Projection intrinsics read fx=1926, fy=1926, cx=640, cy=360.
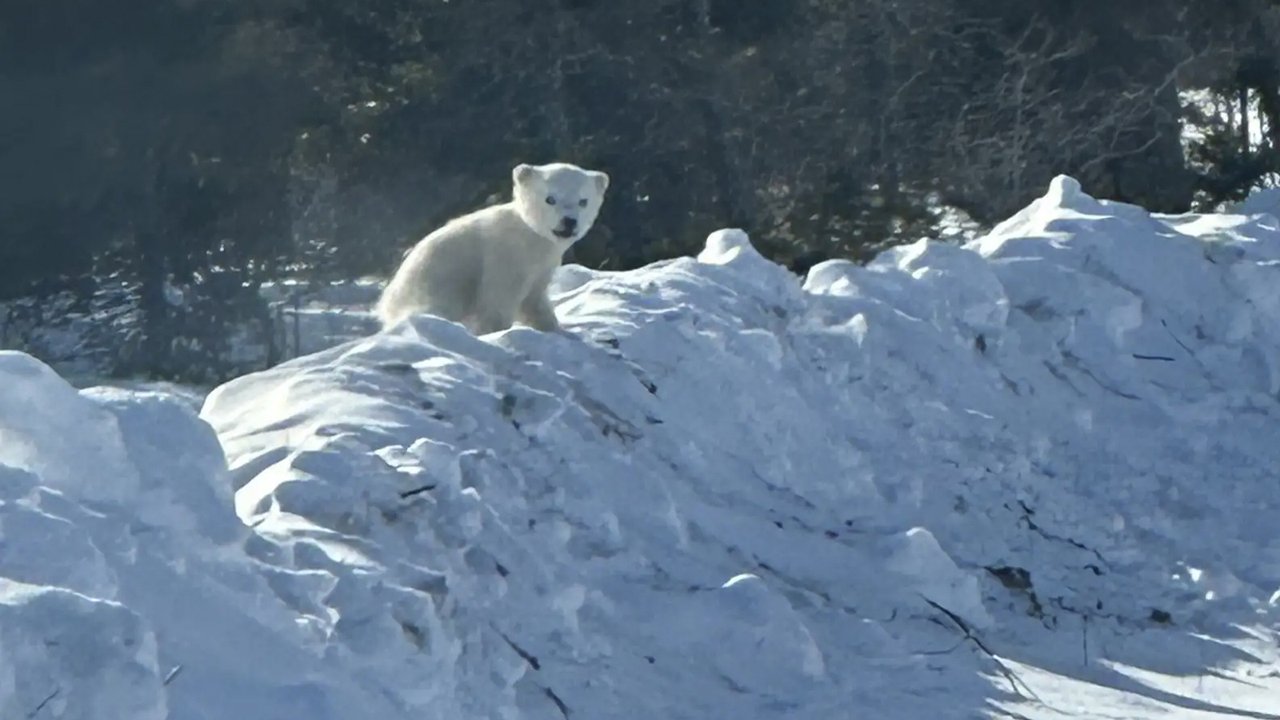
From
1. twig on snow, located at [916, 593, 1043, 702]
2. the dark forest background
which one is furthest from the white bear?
the dark forest background

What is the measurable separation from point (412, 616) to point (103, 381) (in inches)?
562

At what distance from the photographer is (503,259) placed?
773cm

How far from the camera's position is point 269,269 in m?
19.1

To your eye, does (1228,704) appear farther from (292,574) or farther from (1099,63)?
(1099,63)

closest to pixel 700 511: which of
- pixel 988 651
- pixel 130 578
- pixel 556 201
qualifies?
pixel 988 651

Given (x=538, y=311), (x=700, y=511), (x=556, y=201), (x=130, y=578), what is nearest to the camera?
(x=130, y=578)

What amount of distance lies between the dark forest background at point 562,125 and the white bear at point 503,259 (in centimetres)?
1003

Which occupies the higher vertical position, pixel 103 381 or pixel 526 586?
pixel 526 586

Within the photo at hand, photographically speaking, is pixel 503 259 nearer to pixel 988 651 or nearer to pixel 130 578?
pixel 988 651

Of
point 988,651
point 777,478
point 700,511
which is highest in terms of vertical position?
point 700,511

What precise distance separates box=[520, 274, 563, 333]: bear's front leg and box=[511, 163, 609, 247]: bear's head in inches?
9.7

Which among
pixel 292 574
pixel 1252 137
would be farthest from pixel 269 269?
pixel 292 574

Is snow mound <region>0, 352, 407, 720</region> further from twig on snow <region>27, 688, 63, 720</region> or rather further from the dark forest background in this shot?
the dark forest background

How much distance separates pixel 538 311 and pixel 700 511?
1437 millimetres
